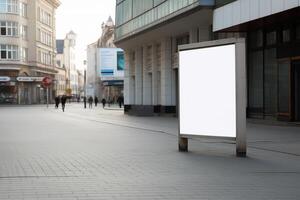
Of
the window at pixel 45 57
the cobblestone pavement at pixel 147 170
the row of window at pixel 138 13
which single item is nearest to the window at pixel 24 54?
the window at pixel 45 57

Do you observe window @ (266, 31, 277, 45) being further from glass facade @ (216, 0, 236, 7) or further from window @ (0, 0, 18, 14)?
window @ (0, 0, 18, 14)

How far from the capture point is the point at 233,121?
13.7 metres

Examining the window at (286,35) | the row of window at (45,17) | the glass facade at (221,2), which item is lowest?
the window at (286,35)

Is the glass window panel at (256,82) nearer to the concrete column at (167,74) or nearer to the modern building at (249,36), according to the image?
the modern building at (249,36)

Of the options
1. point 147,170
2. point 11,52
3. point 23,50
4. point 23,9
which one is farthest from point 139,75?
point 23,9

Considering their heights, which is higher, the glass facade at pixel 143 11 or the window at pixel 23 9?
the window at pixel 23 9

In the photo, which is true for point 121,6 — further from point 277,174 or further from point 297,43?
point 277,174

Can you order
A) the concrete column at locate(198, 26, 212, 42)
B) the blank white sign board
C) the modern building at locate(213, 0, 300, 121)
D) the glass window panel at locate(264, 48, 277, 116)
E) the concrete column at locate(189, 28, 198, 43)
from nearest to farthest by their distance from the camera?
the blank white sign board
the modern building at locate(213, 0, 300, 121)
the glass window panel at locate(264, 48, 277, 116)
the concrete column at locate(198, 26, 212, 42)
the concrete column at locate(189, 28, 198, 43)

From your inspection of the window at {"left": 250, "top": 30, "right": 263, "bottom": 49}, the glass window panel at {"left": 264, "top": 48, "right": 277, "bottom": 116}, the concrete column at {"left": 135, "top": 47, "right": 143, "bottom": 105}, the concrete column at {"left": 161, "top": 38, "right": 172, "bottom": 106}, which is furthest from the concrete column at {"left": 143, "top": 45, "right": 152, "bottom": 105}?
the glass window panel at {"left": 264, "top": 48, "right": 277, "bottom": 116}

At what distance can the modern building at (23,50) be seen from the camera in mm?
88312

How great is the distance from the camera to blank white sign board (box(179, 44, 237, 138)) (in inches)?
543

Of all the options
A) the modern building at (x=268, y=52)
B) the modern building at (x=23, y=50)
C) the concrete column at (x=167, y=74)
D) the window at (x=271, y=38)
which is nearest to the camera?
the modern building at (x=268, y=52)

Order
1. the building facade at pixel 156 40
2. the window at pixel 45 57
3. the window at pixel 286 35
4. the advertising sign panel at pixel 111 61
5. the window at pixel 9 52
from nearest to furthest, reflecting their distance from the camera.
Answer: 1. the window at pixel 286 35
2. the building facade at pixel 156 40
3. the advertising sign panel at pixel 111 61
4. the window at pixel 9 52
5. the window at pixel 45 57

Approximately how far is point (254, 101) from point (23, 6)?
6861 cm
